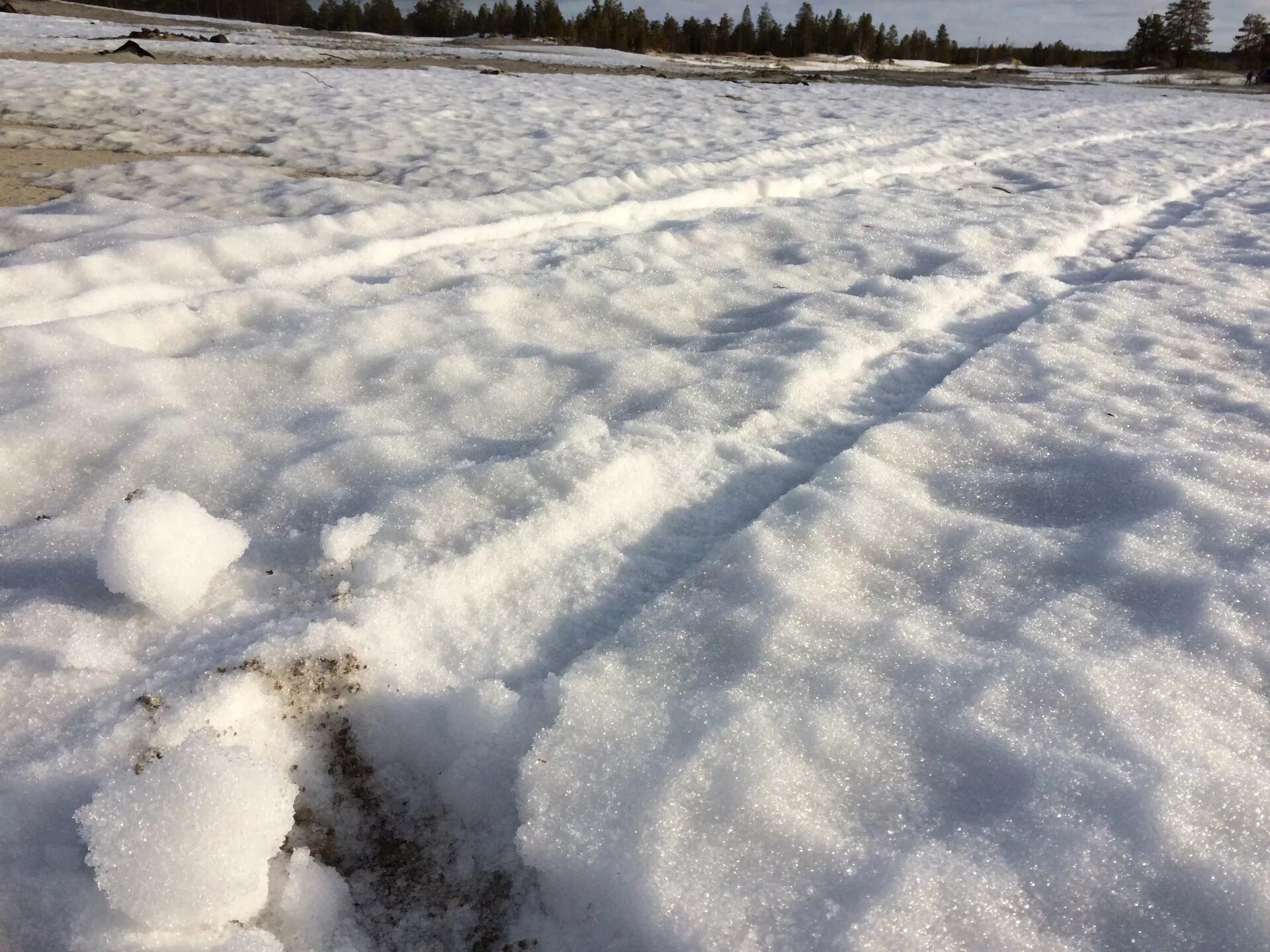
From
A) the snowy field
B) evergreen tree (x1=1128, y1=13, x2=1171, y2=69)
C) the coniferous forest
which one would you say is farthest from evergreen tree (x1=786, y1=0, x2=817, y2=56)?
the snowy field

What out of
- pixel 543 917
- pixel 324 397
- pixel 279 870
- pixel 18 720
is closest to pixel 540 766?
pixel 543 917

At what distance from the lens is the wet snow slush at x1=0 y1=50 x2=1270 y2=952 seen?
45.7 inches

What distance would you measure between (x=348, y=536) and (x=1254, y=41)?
63.3 m

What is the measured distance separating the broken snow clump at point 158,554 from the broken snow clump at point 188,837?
0.48 meters

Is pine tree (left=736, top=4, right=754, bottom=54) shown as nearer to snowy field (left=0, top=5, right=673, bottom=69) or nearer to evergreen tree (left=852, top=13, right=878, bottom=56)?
evergreen tree (left=852, top=13, right=878, bottom=56)

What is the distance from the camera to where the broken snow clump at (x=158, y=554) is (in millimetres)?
1546

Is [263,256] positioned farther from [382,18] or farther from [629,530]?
[382,18]

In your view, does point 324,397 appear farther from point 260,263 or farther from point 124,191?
point 124,191

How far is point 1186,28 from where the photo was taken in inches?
1860

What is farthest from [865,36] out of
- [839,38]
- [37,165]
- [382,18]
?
[37,165]

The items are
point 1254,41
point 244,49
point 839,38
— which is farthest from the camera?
point 839,38

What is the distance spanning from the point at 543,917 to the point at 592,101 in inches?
419

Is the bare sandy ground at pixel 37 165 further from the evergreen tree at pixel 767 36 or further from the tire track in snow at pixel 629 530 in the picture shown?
the evergreen tree at pixel 767 36

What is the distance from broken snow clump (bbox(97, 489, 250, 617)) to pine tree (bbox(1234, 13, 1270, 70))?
196 feet
